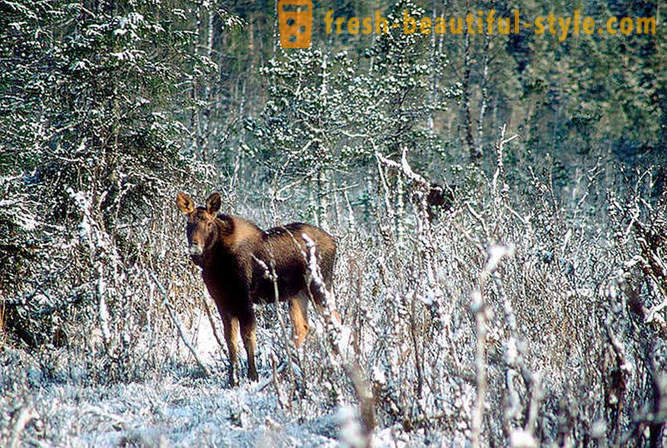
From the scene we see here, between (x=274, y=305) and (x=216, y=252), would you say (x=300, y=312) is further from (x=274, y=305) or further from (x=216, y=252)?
(x=216, y=252)

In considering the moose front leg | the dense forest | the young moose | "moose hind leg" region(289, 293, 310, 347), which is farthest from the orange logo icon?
the moose front leg

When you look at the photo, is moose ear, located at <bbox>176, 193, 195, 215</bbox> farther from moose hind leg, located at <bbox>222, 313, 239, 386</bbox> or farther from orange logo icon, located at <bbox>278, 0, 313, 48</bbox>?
orange logo icon, located at <bbox>278, 0, 313, 48</bbox>

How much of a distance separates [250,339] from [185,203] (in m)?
1.40

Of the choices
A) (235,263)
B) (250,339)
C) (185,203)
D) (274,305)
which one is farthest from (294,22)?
(250,339)

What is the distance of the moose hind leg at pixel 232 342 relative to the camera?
5.10 meters

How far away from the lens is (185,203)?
536 centimetres

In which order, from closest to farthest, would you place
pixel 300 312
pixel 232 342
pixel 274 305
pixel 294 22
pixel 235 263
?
pixel 232 342 → pixel 235 263 → pixel 300 312 → pixel 274 305 → pixel 294 22

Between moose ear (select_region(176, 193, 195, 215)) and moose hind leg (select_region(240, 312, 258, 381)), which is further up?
moose ear (select_region(176, 193, 195, 215))

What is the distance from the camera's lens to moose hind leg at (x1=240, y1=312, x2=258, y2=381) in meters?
5.28

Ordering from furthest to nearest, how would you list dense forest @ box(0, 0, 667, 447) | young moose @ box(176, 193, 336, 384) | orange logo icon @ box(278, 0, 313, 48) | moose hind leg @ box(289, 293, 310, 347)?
orange logo icon @ box(278, 0, 313, 48), moose hind leg @ box(289, 293, 310, 347), young moose @ box(176, 193, 336, 384), dense forest @ box(0, 0, 667, 447)

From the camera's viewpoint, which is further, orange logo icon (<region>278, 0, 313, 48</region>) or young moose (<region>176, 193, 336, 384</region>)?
orange logo icon (<region>278, 0, 313, 48</region>)

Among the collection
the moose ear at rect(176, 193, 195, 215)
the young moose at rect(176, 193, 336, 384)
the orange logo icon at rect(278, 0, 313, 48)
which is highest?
the orange logo icon at rect(278, 0, 313, 48)

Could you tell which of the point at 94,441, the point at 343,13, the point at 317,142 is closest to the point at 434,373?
the point at 94,441

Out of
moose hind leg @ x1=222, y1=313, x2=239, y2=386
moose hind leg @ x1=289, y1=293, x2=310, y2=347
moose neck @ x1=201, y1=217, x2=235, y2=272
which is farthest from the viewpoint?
moose hind leg @ x1=289, y1=293, x2=310, y2=347
